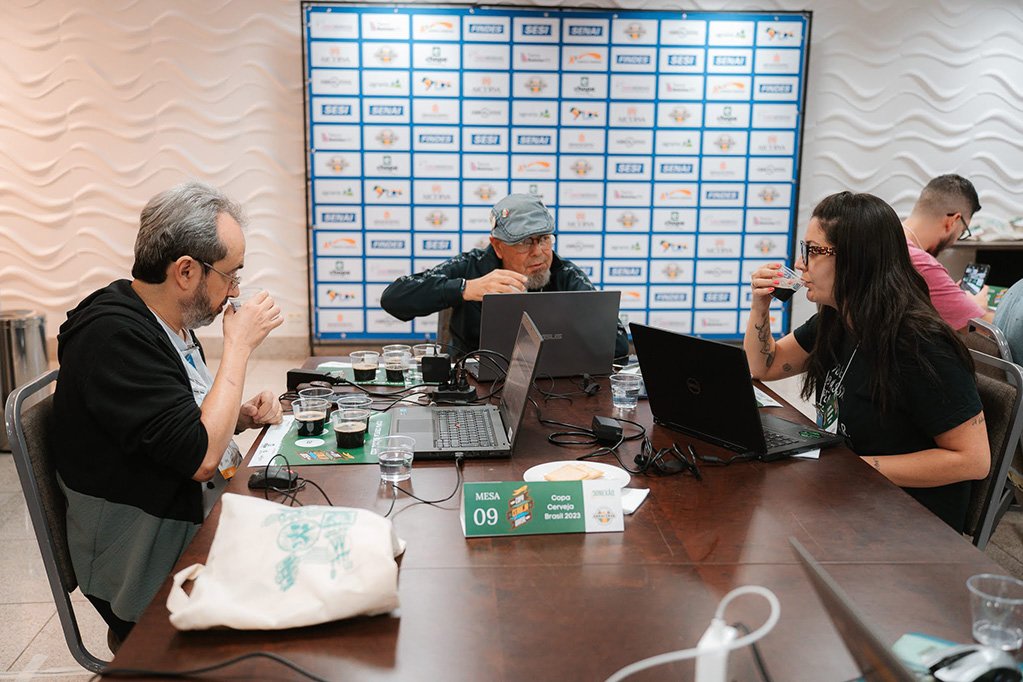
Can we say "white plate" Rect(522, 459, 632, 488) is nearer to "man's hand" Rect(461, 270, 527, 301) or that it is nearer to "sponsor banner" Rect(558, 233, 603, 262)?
"man's hand" Rect(461, 270, 527, 301)

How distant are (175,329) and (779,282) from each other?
1.77 meters

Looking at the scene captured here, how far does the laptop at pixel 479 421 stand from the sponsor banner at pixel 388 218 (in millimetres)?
3461

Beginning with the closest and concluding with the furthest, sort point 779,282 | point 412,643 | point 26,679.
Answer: point 412,643, point 26,679, point 779,282

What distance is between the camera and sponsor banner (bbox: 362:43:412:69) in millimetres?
5398

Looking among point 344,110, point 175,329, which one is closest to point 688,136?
point 344,110

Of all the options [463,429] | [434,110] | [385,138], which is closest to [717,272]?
[434,110]

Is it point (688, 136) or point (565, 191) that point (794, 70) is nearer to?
point (688, 136)

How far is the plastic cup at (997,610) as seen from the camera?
1173 millimetres

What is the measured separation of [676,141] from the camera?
5.70 metres

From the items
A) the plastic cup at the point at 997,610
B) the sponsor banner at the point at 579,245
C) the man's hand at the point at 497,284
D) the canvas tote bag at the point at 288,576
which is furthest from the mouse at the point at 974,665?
the sponsor banner at the point at 579,245

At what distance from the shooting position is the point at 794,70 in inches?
222

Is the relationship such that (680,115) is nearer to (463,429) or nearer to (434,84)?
(434,84)

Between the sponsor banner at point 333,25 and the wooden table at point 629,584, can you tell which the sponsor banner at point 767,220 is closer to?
the sponsor banner at point 333,25

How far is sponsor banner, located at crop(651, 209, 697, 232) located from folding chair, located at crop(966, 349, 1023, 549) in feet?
12.1
